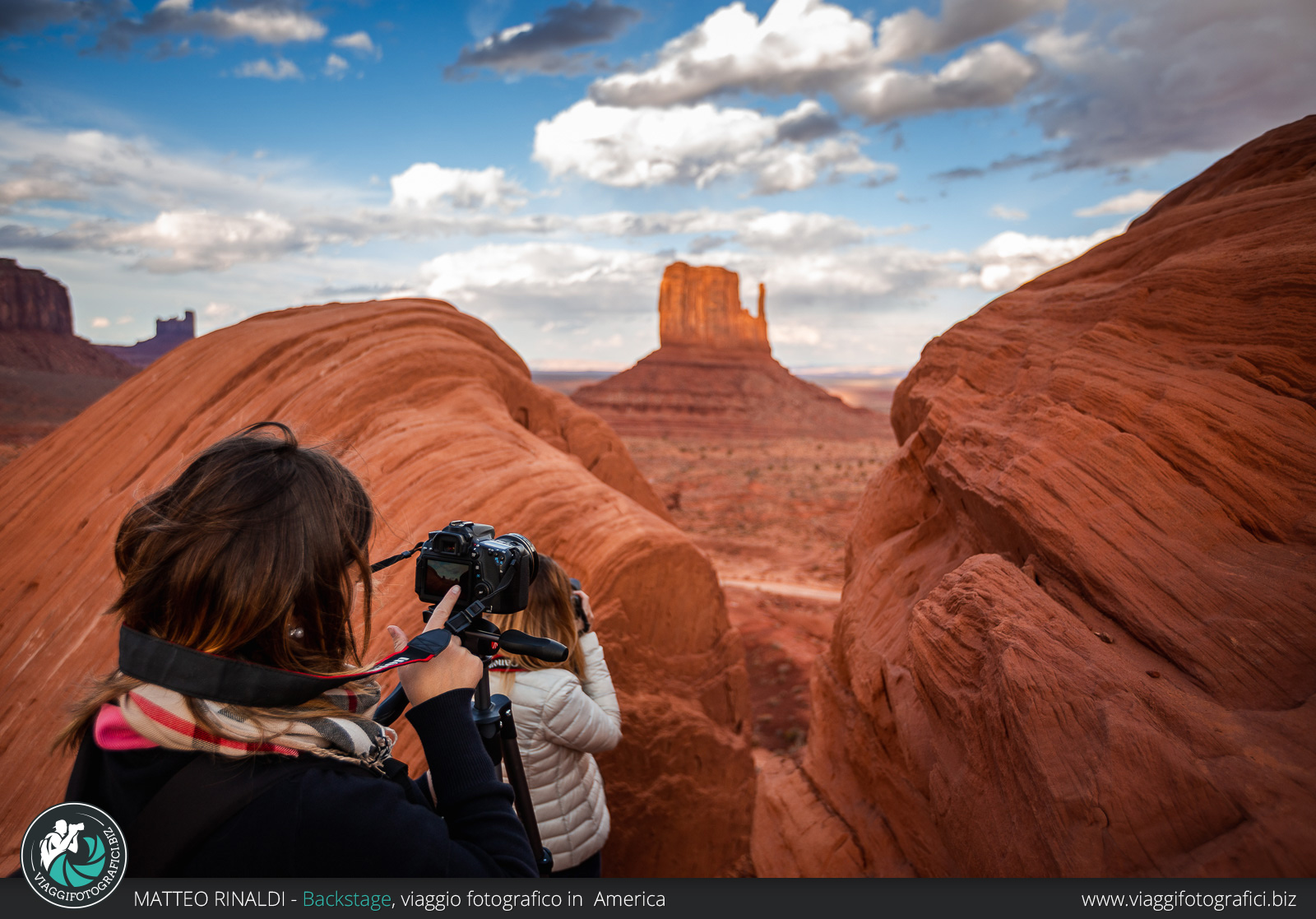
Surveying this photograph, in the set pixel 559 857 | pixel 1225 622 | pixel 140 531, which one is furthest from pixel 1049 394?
pixel 140 531

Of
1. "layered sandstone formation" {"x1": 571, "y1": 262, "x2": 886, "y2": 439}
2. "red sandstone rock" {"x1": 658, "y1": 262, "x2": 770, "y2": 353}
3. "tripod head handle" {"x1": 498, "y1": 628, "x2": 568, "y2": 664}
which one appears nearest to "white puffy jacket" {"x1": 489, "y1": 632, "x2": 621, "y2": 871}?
"tripod head handle" {"x1": 498, "y1": 628, "x2": 568, "y2": 664}

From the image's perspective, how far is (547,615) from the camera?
3.00m

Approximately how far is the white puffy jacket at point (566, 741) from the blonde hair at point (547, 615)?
3.6 inches

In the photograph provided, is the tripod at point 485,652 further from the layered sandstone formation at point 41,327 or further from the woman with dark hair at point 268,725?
the layered sandstone formation at point 41,327

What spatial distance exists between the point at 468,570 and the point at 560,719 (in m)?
1.32

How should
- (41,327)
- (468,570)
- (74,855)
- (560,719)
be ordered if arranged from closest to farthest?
(74,855) < (468,570) < (560,719) < (41,327)

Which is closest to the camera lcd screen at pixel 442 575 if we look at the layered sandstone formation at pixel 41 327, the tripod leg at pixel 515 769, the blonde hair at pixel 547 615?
the tripod leg at pixel 515 769

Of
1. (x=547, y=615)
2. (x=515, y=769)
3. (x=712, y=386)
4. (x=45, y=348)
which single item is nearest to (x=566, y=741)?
(x=547, y=615)

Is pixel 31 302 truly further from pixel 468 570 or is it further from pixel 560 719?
pixel 468 570

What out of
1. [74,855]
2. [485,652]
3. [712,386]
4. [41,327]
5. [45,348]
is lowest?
[712,386]

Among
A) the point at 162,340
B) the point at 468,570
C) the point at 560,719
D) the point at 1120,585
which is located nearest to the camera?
the point at 468,570

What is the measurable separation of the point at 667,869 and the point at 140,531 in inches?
220

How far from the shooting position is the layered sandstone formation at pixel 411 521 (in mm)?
4840

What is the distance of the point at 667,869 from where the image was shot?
5.87 metres
